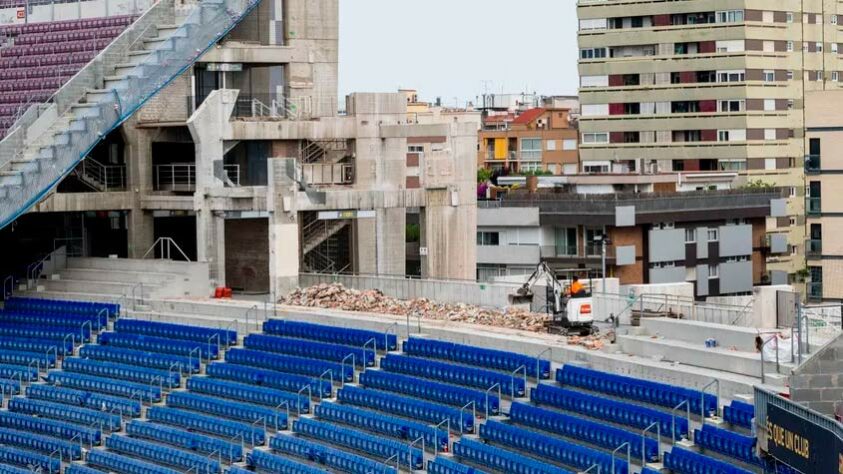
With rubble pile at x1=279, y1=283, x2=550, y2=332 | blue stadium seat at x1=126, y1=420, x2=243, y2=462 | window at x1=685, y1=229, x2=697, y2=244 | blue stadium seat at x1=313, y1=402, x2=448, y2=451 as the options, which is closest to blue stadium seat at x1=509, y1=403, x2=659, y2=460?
blue stadium seat at x1=313, y1=402, x2=448, y2=451

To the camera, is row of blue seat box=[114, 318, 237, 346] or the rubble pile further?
row of blue seat box=[114, 318, 237, 346]

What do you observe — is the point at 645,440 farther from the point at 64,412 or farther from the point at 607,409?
the point at 64,412

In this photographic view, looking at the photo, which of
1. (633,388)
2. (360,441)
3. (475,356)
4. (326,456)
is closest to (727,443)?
(633,388)

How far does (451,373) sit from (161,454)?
704cm

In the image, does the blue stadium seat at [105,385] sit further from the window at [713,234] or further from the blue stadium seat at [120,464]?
the window at [713,234]

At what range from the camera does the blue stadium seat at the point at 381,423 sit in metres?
33.9

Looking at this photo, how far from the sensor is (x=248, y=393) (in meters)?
39.7

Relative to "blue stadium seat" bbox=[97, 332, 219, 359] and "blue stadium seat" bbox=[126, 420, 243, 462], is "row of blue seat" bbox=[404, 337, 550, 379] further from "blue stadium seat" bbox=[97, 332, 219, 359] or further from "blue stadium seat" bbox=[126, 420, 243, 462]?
"blue stadium seat" bbox=[97, 332, 219, 359]

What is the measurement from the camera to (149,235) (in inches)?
2016

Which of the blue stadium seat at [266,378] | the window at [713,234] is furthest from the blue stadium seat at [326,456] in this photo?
the window at [713,234]

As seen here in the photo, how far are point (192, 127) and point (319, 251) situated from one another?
22.4 ft

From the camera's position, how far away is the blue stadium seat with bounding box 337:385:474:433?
34.3 meters

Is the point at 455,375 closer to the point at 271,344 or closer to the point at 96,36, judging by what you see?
the point at 271,344

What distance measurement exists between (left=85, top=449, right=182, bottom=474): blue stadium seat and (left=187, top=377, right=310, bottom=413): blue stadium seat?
9.54ft
